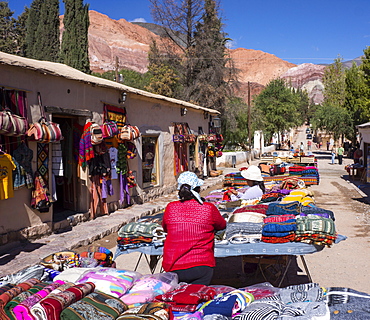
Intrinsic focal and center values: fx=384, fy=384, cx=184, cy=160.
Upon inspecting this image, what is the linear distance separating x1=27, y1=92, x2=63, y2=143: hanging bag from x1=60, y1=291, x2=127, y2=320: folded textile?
4.77 m

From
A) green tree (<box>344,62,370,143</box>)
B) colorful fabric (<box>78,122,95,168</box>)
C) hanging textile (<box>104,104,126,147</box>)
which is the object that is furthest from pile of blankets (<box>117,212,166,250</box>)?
green tree (<box>344,62,370,143</box>)

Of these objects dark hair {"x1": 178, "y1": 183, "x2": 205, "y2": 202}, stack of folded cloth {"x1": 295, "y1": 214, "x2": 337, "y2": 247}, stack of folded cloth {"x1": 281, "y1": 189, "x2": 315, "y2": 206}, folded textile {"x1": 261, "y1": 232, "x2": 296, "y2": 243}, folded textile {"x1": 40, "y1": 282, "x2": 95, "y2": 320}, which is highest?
dark hair {"x1": 178, "y1": 183, "x2": 205, "y2": 202}

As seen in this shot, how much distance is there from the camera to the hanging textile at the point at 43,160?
24.3 feet

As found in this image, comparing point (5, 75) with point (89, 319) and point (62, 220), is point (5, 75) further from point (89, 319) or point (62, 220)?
point (89, 319)

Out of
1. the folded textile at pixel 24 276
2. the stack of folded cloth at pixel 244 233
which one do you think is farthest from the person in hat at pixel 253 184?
the folded textile at pixel 24 276

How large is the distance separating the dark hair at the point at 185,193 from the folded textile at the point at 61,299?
1.15 metres

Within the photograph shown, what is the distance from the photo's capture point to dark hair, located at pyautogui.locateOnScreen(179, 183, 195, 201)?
11.6ft

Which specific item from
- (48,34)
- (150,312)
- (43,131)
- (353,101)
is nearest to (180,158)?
(43,131)

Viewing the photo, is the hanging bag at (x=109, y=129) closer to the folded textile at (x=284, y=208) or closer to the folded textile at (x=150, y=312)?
the folded textile at (x=284, y=208)

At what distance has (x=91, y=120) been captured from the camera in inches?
364

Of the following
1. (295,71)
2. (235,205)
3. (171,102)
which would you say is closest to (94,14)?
(295,71)

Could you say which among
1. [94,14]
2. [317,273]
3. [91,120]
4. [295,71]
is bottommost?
[317,273]

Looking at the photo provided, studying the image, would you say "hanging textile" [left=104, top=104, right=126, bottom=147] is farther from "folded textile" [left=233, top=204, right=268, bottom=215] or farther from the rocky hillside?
the rocky hillside

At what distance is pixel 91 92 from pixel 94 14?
4905 inches
